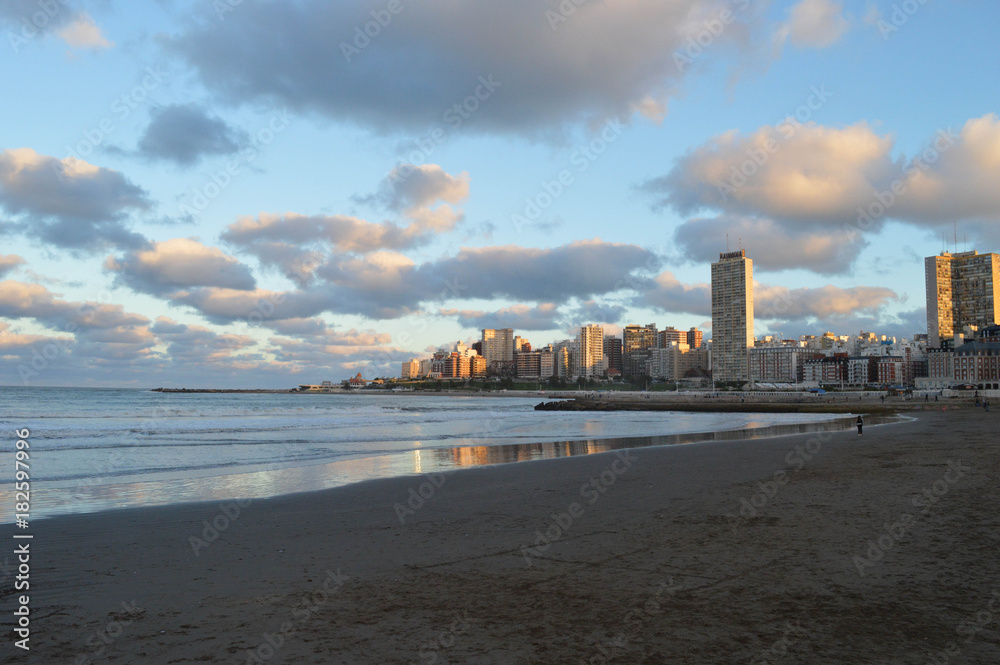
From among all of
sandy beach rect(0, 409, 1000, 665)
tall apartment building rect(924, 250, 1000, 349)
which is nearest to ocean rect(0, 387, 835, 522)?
sandy beach rect(0, 409, 1000, 665)

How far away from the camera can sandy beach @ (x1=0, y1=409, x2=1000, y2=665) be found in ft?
18.3

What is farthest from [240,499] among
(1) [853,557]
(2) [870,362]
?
(2) [870,362]

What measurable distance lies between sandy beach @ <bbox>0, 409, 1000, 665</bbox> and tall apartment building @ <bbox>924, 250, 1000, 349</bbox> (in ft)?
653

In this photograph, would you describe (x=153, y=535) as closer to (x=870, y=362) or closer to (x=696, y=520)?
(x=696, y=520)

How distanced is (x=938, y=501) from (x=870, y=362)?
203m

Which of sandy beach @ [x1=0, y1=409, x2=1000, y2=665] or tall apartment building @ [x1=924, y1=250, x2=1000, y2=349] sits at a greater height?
tall apartment building @ [x1=924, y1=250, x2=1000, y2=349]

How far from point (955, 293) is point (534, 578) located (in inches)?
8440

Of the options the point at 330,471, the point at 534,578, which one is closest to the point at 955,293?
the point at 330,471

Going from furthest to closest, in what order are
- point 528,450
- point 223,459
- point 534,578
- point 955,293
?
point 955,293 < point 528,450 < point 223,459 < point 534,578

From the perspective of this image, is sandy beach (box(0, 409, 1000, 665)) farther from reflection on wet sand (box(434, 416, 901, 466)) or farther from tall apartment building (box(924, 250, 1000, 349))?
tall apartment building (box(924, 250, 1000, 349))

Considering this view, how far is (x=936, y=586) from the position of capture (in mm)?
7004

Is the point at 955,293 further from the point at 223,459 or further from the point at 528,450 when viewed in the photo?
the point at 223,459

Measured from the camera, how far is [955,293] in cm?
17788

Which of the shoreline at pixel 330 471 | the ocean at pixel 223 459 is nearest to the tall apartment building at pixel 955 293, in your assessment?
the shoreline at pixel 330 471
